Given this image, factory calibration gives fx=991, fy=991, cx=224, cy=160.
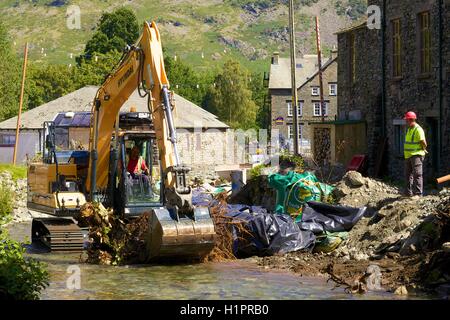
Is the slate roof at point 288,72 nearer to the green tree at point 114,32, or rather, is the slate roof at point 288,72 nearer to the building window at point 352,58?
the green tree at point 114,32

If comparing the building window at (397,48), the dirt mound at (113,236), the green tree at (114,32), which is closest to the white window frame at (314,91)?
the green tree at (114,32)

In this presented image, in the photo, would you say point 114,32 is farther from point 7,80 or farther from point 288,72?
point 7,80

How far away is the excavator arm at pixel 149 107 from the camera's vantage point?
18917mm

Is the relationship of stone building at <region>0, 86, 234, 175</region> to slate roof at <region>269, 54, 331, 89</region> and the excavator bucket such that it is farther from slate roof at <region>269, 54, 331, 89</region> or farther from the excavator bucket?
the excavator bucket

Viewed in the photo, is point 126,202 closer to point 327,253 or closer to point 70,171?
point 70,171

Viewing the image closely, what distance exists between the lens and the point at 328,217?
2142 cm

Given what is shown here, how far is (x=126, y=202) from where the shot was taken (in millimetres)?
21219

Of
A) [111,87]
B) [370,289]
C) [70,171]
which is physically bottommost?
[370,289]

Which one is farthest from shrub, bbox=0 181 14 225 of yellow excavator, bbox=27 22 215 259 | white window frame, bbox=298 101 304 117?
white window frame, bbox=298 101 304 117

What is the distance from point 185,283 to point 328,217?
16.3ft

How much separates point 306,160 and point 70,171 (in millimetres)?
17337

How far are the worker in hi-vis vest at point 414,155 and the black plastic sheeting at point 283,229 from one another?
1433 millimetres
